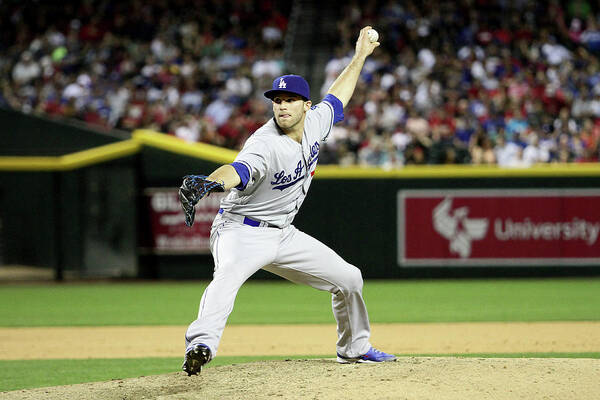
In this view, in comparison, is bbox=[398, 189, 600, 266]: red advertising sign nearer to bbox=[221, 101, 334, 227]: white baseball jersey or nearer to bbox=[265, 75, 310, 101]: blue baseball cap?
bbox=[221, 101, 334, 227]: white baseball jersey

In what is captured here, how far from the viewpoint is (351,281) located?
5477 mm

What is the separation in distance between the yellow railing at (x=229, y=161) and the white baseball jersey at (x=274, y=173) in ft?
25.7

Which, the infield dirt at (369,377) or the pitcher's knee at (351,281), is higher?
the pitcher's knee at (351,281)

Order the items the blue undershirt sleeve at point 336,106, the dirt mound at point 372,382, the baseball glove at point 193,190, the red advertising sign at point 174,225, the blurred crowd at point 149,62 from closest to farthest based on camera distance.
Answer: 1. the baseball glove at point 193,190
2. the dirt mound at point 372,382
3. the blue undershirt sleeve at point 336,106
4. the red advertising sign at point 174,225
5. the blurred crowd at point 149,62

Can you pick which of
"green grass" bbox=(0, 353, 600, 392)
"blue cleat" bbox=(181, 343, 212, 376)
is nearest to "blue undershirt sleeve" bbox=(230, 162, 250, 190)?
"blue cleat" bbox=(181, 343, 212, 376)

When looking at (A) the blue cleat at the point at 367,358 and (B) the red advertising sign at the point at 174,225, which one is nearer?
(A) the blue cleat at the point at 367,358

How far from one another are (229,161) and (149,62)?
5.80m

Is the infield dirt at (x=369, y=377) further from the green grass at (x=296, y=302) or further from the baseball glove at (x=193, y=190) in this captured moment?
the green grass at (x=296, y=302)

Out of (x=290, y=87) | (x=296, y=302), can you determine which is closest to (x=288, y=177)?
(x=290, y=87)

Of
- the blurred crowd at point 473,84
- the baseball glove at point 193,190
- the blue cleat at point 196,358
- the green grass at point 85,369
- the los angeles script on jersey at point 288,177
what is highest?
the blurred crowd at point 473,84

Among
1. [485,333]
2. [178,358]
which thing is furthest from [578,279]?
[178,358]

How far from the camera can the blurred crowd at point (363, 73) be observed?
582 inches

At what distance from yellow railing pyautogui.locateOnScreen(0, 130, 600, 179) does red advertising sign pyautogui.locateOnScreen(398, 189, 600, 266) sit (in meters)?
0.27

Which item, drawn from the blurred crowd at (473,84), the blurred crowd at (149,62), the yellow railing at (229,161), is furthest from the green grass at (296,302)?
the blurred crowd at (149,62)
